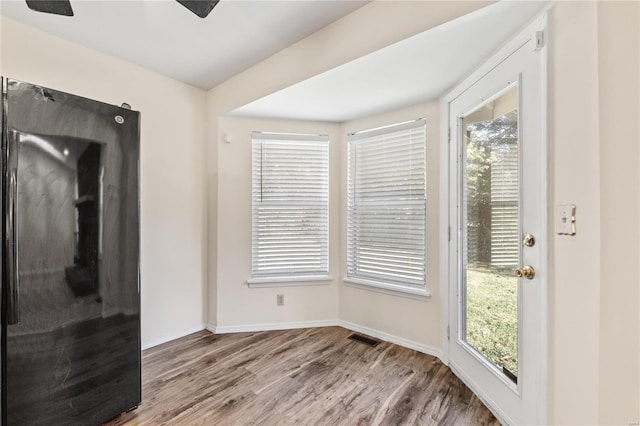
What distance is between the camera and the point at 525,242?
147cm

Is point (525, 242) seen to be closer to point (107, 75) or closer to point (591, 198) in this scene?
point (591, 198)

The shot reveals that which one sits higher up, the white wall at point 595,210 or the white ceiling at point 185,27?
the white ceiling at point 185,27

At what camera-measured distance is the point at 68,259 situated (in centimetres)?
146

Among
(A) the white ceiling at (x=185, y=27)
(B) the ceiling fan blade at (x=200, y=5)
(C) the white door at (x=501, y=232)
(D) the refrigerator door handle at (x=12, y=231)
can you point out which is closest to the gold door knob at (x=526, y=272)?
(C) the white door at (x=501, y=232)

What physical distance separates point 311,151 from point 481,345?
7.43 ft

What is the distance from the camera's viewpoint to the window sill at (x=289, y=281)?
2.93 meters

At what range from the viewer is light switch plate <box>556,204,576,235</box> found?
123 cm

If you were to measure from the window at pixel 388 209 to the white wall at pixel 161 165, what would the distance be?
1615mm

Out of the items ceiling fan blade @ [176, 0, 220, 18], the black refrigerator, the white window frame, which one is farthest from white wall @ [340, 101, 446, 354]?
the black refrigerator

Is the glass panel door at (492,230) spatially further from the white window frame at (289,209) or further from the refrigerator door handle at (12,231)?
the refrigerator door handle at (12,231)

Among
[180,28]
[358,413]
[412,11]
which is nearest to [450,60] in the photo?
[412,11]

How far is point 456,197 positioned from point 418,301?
0.99 m

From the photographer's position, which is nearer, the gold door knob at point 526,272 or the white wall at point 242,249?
the gold door knob at point 526,272

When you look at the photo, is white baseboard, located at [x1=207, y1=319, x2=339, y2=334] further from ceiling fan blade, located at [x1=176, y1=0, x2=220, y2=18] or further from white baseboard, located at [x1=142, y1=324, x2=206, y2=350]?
ceiling fan blade, located at [x1=176, y1=0, x2=220, y2=18]
